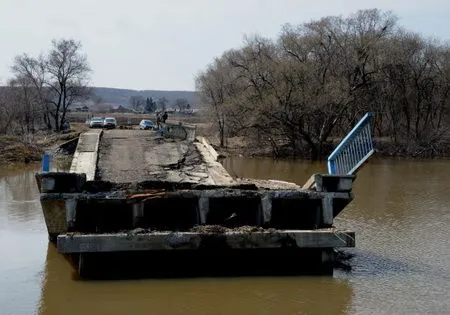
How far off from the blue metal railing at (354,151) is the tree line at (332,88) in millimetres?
26512

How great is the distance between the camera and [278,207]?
12742 mm

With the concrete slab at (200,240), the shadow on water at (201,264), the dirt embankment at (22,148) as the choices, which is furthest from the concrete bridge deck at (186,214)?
the dirt embankment at (22,148)

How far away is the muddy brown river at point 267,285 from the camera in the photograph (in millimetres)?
9516

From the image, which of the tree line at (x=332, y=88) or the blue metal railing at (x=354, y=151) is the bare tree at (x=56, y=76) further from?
the blue metal railing at (x=354, y=151)

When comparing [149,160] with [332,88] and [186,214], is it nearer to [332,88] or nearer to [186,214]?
[186,214]

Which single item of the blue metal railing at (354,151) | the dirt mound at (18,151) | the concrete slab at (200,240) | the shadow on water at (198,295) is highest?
the blue metal railing at (354,151)

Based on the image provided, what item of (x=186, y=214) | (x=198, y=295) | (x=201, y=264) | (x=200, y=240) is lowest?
(x=198, y=295)

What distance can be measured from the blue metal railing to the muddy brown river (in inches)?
70.8

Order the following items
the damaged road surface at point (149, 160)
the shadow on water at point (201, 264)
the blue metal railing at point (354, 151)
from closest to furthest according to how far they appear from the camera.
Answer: the shadow on water at point (201, 264), the blue metal railing at point (354, 151), the damaged road surface at point (149, 160)

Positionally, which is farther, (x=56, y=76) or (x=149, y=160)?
(x=56, y=76)

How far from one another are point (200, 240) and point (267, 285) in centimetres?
140

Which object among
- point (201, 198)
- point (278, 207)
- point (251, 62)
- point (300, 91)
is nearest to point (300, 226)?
point (278, 207)

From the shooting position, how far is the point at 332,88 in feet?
134

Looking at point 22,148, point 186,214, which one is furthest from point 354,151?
point 22,148
